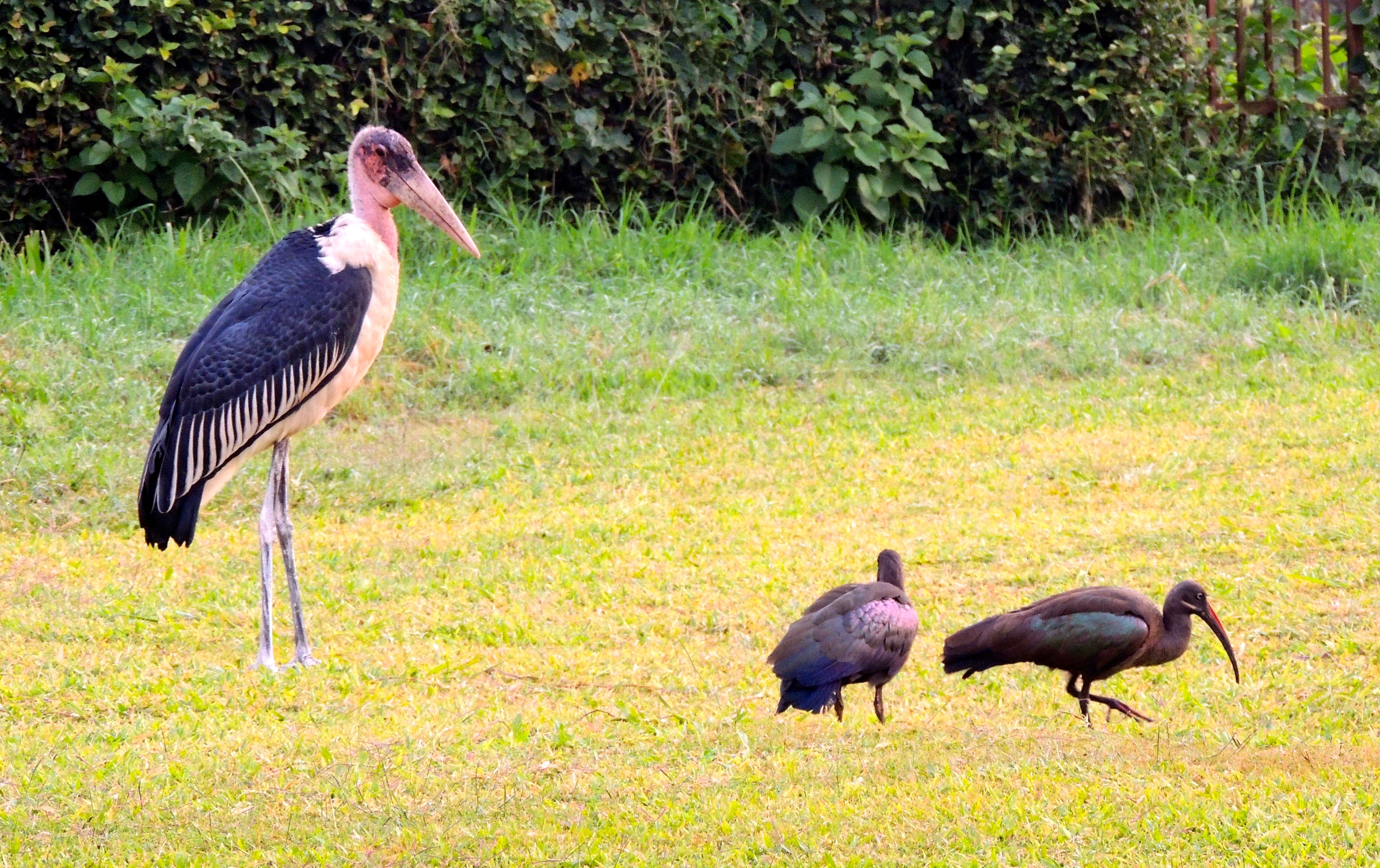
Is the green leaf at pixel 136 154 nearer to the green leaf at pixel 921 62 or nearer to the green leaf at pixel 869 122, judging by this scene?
the green leaf at pixel 869 122

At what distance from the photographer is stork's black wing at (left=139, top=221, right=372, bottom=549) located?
213 inches

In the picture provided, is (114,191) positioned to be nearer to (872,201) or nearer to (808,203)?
(808,203)

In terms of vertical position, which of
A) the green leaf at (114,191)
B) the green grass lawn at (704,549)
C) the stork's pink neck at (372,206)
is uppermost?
the stork's pink neck at (372,206)

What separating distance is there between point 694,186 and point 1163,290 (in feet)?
10.0

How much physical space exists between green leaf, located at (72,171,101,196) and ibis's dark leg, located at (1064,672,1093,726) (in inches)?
275

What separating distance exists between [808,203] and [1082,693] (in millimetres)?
6585

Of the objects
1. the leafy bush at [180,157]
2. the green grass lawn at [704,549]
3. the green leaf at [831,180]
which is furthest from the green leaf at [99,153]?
the green leaf at [831,180]

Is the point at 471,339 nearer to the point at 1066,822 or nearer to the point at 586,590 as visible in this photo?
the point at 586,590

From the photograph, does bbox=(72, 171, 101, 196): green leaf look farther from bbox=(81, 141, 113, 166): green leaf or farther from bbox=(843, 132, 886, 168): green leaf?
bbox=(843, 132, 886, 168): green leaf

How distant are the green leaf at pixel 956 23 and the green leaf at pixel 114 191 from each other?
16.7ft

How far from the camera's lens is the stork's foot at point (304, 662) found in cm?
518

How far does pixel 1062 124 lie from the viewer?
11016mm

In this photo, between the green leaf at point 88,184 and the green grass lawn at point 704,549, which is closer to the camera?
the green grass lawn at point 704,549

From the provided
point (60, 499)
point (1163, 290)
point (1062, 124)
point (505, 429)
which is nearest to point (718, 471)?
point (505, 429)
